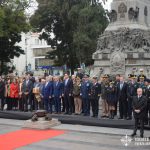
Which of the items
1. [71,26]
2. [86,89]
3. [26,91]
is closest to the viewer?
[86,89]

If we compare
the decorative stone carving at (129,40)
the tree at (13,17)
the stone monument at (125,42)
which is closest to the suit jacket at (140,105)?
the stone monument at (125,42)

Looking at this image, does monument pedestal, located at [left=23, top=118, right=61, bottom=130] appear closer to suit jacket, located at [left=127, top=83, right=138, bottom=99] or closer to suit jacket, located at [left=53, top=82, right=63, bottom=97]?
suit jacket, located at [left=53, top=82, right=63, bottom=97]

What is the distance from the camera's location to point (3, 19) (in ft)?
105

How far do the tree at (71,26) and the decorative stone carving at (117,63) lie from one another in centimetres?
1544

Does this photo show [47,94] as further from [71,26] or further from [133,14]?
[71,26]

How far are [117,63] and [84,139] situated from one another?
1028 centimetres

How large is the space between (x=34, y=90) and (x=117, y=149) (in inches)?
305

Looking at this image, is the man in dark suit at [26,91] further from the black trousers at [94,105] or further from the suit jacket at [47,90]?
the black trousers at [94,105]

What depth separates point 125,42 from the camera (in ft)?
71.9

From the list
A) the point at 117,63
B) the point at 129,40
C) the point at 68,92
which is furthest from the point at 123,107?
the point at 129,40

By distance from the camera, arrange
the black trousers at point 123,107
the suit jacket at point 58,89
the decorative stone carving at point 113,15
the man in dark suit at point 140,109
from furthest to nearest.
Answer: the decorative stone carving at point 113,15 < the suit jacket at point 58,89 < the black trousers at point 123,107 < the man in dark suit at point 140,109

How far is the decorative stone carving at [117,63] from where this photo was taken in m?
21.6

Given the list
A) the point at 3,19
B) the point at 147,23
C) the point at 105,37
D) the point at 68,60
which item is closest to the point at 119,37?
the point at 105,37

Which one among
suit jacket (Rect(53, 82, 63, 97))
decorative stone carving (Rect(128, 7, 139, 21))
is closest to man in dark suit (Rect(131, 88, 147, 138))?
suit jacket (Rect(53, 82, 63, 97))
